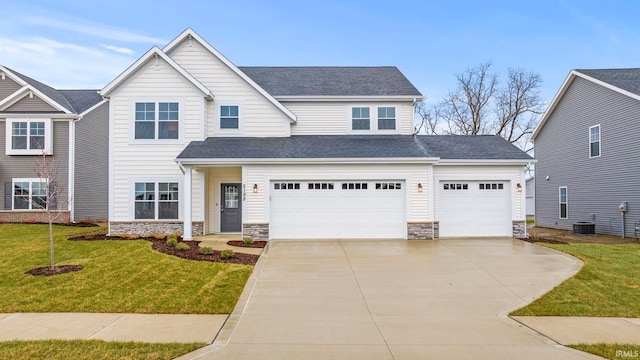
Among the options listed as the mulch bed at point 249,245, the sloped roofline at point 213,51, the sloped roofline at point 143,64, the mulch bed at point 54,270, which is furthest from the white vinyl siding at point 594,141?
the mulch bed at point 54,270

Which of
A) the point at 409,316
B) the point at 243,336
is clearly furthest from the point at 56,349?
the point at 409,316

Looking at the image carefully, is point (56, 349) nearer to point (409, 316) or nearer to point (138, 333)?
point (138, 333)

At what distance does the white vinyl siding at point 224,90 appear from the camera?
17.0 m

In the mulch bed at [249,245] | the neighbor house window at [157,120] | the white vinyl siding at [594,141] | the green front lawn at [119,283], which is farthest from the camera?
the white vinyl siding at [594,141]

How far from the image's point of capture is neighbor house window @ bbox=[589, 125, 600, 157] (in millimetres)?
18562

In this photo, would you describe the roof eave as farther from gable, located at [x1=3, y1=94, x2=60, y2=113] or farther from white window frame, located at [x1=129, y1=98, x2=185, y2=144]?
gable, located at [x1=3, y1=94, x2=60, y2=113]

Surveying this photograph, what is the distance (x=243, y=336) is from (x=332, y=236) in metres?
9.42

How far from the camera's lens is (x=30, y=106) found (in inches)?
806

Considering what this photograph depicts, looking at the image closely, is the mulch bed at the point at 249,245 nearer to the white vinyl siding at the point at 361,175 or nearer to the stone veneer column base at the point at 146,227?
the white vinyl siding at the point at 361,175

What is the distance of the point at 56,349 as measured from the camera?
201 inches

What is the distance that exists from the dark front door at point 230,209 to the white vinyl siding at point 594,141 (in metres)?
16.9

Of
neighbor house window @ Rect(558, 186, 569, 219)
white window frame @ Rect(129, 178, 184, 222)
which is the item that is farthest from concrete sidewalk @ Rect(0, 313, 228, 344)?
neighbor house window @ Rect(558, 186, 569, 219)

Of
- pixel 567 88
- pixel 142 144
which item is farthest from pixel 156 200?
pixel 567 88

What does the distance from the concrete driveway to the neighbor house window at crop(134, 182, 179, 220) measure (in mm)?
5901
